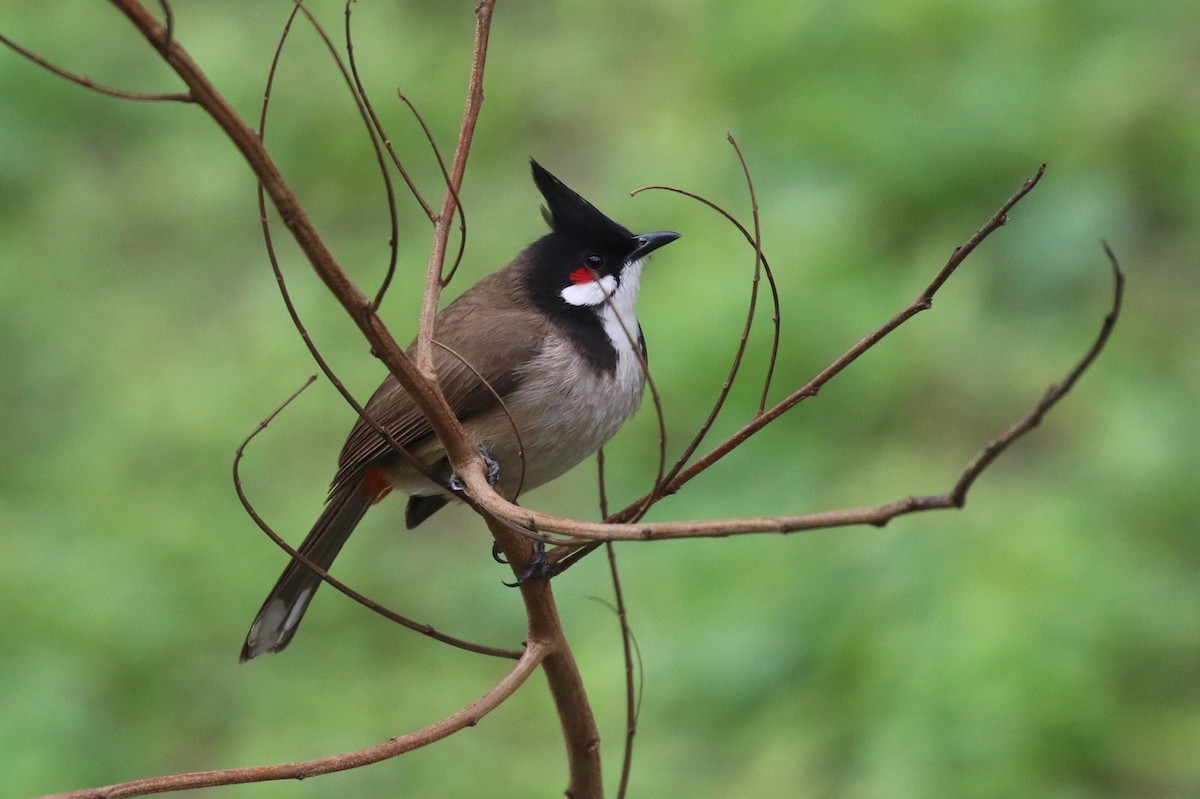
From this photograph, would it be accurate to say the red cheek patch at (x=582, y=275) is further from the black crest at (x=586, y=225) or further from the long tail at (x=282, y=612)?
the long tail at (x=282, y=612)

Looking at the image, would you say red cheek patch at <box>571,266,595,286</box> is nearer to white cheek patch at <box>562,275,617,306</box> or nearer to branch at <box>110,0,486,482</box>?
white cheek patch at <box>562,275,617,306</box>

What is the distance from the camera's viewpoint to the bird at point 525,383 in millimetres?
2287

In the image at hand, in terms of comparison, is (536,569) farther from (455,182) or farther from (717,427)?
(717,427)

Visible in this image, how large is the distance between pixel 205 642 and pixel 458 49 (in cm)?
297

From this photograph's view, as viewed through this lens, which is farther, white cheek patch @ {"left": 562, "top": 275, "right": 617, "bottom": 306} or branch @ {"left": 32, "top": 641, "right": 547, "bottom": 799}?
white cheek patch @ {"left": 562, "top": 275, "right": 617, "bottom": 306}

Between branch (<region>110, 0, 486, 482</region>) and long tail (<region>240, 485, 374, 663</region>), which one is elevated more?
branch (<region>110, 0, 486, 482</region>)

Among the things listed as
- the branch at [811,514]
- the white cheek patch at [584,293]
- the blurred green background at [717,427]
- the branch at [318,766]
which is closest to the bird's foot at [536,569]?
the branch at [318,766]

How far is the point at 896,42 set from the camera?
470cm

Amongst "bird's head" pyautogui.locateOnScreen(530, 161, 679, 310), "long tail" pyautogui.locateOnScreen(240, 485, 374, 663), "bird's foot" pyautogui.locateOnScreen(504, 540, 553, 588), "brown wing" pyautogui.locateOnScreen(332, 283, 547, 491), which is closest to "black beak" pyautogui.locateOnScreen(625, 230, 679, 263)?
"bird's head" pyautogui.locateOnScreen(530, 161, 679, 310)

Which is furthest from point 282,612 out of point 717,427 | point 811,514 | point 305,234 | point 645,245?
point 717,427

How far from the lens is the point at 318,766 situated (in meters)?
1.27

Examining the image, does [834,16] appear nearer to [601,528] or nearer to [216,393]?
[216,393]

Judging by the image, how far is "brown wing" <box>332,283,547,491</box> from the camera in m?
2.34

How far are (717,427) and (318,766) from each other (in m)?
2.79
